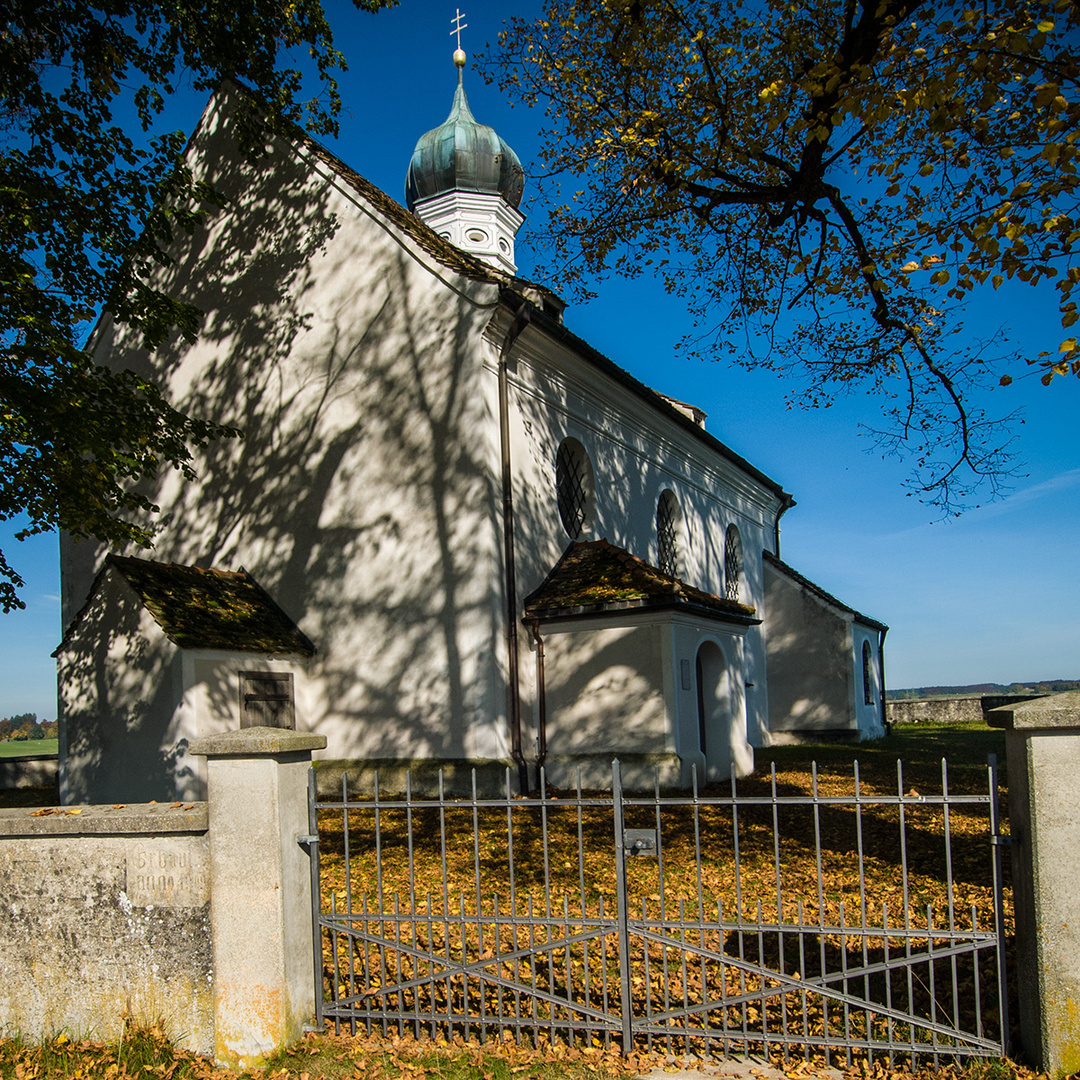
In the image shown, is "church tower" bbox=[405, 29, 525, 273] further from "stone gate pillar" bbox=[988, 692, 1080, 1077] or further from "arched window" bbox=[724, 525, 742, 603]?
"stone gate pillar" bbox=[988, 692, 1080, 1077]

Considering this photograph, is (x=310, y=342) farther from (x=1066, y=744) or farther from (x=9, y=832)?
(x=1066, y=744)

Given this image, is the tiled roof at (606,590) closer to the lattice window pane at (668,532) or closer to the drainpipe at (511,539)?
the drainpipe at (511,539)

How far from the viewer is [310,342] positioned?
14.4 m

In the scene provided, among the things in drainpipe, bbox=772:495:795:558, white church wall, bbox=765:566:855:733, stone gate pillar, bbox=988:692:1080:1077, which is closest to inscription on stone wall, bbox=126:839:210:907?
stone gate pillar, bbox=988:692:1080:1077

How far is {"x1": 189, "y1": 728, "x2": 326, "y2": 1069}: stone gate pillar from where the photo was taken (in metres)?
4.96

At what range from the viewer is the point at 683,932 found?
5133 millimetres

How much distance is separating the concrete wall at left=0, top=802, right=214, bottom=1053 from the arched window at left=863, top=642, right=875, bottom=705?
22.5 m

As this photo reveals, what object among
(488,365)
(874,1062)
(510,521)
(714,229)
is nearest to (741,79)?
(714,229)

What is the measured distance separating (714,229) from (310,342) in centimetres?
638

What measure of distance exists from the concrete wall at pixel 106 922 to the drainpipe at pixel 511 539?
7.68m

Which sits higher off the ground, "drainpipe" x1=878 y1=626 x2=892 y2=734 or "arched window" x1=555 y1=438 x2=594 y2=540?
"arched window" x1=555 y1=438 x2=594 y2=540

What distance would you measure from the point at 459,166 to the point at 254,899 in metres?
22.0

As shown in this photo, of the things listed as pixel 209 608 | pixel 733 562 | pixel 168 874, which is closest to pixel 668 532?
pixel 733 562

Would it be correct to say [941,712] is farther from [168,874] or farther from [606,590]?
[168,874]
